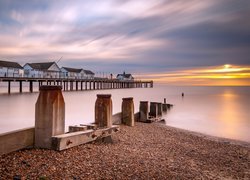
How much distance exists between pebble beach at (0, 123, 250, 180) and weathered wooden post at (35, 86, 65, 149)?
0.24 m

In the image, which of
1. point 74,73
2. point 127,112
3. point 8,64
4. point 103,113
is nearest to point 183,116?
point 127,112

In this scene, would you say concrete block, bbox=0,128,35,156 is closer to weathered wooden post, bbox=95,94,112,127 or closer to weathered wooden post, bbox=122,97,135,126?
weathered wooden post, bbox=95,94,112,127

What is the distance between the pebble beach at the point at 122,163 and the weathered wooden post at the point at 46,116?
24 cm

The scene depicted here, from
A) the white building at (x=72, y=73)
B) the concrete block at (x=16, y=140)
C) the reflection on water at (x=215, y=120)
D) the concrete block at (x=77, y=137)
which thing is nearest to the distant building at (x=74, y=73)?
the white building at (x=72, y=73)

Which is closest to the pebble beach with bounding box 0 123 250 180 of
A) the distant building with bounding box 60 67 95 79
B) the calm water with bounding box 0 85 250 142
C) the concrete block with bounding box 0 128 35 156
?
the concrete block with bounding box 0 128 35 156

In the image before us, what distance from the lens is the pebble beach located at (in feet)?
13.3

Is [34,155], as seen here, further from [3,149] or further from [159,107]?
[159,107]

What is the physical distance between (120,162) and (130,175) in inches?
25.5

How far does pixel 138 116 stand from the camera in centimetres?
1312

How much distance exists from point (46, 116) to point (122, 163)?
187 centimetres

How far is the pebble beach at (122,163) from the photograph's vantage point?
4.04m

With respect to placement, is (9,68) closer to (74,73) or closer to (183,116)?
(74,73)

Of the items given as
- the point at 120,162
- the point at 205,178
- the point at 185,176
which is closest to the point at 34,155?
the point at 120,162

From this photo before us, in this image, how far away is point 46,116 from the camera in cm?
479
